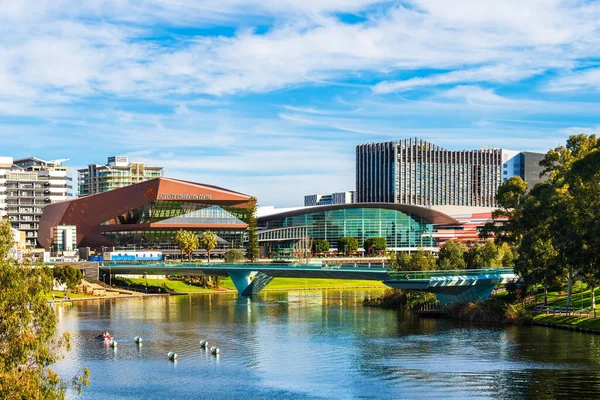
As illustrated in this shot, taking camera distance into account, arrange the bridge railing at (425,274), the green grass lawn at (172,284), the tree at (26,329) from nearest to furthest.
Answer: the tree at (26,329) < the bridge railing at (425,274) < the green grass lawn at (172,284)

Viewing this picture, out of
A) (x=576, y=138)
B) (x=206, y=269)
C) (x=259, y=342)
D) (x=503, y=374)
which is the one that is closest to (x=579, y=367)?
(x=503, y=374)

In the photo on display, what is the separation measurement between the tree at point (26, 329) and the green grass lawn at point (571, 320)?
62.3 m

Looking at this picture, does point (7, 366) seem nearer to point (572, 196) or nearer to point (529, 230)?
point (572, 196)

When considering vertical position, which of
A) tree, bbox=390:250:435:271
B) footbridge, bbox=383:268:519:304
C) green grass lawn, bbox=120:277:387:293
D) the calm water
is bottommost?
the calm water

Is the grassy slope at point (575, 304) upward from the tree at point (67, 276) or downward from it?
downward

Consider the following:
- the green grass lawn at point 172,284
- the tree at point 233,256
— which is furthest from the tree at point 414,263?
the tree at point 233,256

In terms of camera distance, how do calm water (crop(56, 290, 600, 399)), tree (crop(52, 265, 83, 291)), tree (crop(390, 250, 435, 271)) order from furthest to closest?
1. tree (crop(52, 265, 83, 291))
2. tree (crop(390, 250, 435, 271))
3. calm water (crop(56, 290, 600, 399))

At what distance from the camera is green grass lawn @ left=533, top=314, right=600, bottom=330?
86.3 meters

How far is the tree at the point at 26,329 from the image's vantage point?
121 feet

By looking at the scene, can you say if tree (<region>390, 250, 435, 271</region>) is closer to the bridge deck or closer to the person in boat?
the bridge deck

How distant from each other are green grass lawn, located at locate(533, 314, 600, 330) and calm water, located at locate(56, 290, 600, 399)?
2.92 metres

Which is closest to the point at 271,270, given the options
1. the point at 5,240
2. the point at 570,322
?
the point at 570,322

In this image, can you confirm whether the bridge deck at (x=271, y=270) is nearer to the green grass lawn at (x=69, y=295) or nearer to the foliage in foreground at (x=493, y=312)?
the foliage in foreground at (x=493, y=312)

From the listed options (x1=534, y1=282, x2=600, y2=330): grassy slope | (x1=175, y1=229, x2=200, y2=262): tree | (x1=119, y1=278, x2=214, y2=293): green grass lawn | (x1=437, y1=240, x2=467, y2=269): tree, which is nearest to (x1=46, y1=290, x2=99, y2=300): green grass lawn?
(x1=119, y1=278, x2=214, y2=293): green grass lawn
